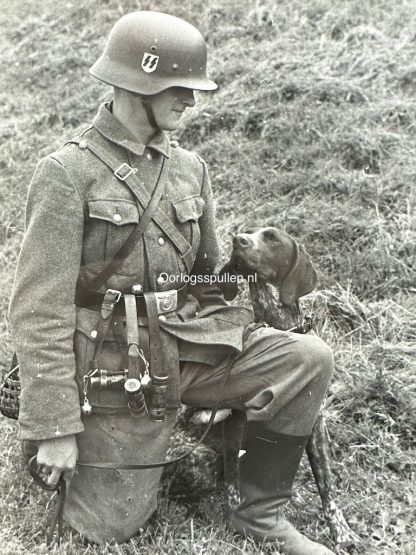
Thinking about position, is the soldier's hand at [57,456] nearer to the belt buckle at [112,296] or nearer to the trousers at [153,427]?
the trousers at [153,427]

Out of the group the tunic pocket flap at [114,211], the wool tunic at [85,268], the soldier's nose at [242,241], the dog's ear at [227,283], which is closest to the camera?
the wool tunic at [85,268]

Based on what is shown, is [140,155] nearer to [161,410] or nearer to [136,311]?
[136,311]

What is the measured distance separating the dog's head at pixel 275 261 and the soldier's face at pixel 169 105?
668 mm

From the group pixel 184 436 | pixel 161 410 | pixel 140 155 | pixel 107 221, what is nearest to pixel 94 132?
pixel 140 155

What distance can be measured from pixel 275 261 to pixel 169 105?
0.93 metres

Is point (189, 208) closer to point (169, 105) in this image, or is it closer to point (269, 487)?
point (169, 105)

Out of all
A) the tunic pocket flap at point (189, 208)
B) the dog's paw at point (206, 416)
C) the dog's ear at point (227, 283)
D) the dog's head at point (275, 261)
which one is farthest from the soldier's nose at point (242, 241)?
the dog's paw at point (206, 416)

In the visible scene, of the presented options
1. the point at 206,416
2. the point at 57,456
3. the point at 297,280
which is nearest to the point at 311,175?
the point at 297,280

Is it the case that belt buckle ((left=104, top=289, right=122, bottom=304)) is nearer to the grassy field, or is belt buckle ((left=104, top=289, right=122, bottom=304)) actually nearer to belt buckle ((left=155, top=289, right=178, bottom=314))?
belt buckle ((left=155, top=289, right=178, bottom=314))

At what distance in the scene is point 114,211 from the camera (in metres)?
3.13

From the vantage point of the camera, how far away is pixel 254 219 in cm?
593

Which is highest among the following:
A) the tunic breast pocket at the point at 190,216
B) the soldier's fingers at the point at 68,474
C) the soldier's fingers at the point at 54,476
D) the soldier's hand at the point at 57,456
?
the tunic breast pocket at the point at 190,216

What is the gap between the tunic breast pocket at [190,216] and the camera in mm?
3375

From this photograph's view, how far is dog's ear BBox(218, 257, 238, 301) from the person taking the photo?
11.8ft
